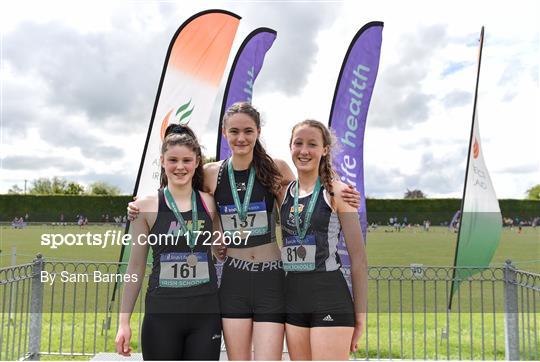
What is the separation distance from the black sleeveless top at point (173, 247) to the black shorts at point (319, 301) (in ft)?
1.84

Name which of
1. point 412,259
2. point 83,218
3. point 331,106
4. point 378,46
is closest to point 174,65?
point 331,106

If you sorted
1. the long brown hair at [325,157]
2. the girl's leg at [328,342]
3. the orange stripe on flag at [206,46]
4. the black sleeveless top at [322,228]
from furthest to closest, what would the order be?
1. the orange stripe on flag at [206,46]
2. the long brown hair at [325,157]
3. the black sleeveless top at [322,228]
4. the girl's leg at [328,342]

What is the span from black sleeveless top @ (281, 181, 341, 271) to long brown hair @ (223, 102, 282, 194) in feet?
0.81

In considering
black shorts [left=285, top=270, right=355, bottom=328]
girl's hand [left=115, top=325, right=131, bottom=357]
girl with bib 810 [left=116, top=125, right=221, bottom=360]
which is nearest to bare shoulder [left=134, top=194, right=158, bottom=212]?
girl with bib 810 [left=116, top=125, right=221, bottom=360]

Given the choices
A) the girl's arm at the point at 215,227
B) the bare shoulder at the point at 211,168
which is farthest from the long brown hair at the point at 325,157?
the girl's arm at the point at 215,227

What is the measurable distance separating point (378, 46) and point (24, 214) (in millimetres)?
52391

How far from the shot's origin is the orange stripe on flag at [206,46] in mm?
8133

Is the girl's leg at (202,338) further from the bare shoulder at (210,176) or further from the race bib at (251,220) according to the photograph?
the bare shoulder at (210,176)

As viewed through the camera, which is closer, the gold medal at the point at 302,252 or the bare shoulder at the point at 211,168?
the gold medal at the point at 302,252

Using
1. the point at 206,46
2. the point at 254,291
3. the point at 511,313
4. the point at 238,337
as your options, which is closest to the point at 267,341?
the point at 238,337

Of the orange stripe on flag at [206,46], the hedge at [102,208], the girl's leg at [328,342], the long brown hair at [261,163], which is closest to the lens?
the girl's leg at [328,342]

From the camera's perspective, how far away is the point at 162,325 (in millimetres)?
3209

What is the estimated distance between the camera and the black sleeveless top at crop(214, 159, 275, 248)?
346cm

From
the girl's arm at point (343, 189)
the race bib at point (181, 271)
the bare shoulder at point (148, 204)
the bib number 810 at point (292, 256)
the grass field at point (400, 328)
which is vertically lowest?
the grass field at point (400, 328)
